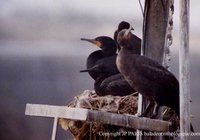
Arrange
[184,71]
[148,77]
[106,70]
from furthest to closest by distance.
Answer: [106,70] → [148,77] → [184,71]

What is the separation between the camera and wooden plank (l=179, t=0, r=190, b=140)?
1.71 metres

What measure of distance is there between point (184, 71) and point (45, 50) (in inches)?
40.9

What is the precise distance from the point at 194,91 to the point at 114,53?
1.50 feet

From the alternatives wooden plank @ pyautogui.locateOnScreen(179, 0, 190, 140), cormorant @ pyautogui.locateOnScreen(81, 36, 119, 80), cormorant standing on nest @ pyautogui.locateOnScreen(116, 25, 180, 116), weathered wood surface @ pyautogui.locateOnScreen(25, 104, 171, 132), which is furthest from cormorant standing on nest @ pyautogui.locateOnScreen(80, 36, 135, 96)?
wooden plank @ pyautogui.locateOnScreen(179, 0, 190, 140)

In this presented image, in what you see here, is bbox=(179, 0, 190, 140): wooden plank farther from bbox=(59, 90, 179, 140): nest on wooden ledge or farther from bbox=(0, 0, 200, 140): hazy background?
bbox=(0, 0, 200, 140): hazy background

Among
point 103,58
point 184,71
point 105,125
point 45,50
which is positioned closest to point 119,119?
point 105,125

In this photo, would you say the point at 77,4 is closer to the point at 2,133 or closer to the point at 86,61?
the point at 86,61

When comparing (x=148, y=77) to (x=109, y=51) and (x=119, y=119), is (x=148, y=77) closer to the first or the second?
(x=119, y=119)

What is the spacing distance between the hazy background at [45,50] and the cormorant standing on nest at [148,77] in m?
0.27

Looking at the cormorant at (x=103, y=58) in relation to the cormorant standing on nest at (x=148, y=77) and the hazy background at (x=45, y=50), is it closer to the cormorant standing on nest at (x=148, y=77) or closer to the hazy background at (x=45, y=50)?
the hazy background at (x=45, y=50)

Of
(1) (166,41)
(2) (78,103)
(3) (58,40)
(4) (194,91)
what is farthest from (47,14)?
(4) (194,91)

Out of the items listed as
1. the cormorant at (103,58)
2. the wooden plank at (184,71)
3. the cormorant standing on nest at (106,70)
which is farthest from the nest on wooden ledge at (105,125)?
the wooden plank at (184,71)

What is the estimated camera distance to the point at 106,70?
2.18 metres

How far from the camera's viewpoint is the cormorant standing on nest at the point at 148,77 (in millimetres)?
1883
